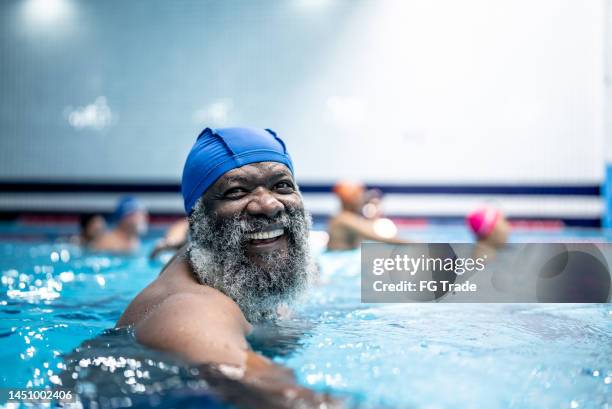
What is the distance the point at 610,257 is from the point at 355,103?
9179 millimetres

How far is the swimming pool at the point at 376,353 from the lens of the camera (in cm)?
185

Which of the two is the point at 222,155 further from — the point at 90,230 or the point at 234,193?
the point at 90,230

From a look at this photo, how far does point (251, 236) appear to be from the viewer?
2.32 meters

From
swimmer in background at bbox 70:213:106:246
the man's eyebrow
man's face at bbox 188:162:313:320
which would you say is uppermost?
the man's eyebrow

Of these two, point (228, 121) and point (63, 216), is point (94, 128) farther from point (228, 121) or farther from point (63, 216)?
point (228, 121)

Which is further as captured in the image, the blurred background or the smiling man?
the blurred background

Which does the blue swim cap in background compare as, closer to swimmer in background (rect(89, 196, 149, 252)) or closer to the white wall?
swimmer in background (rect(89, 196, 149, 252))

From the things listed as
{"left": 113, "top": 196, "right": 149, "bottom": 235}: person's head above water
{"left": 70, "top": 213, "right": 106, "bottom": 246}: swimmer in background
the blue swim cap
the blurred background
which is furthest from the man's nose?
the blurred background

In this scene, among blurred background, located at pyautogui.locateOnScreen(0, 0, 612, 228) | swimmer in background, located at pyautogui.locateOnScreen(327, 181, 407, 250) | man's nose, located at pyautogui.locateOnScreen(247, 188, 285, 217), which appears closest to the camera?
man's nose, located at pyautogui.locateOnScreen(247, 188, 285, 217)

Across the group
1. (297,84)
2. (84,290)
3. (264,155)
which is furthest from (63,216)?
(264,155)

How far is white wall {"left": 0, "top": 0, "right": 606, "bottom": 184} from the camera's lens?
11359 millimetres

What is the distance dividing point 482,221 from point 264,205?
417 centimetres

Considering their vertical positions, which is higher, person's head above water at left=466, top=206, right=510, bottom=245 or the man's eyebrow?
the man's eyebrow

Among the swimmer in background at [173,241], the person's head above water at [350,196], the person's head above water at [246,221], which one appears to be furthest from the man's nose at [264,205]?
the person's head above water at [350,196]
